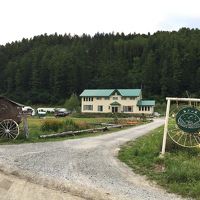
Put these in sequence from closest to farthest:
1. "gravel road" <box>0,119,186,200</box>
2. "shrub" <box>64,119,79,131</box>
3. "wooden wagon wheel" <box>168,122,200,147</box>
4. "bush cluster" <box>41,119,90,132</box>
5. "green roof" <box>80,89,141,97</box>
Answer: "gravel road" <box>0,119,186,200</box> < "wooden wagon wheel" <box>168,122,200,147</box> < "bush cluster" <box>41,119,90,132</box> < "shrub" <box>64,119,79,131</box> < "green roof" <box>80,89,141,97</box>

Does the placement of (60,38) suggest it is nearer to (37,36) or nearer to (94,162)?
(37,36)

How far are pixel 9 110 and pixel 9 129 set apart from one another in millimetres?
1298

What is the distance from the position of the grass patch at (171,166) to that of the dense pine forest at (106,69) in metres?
95.2

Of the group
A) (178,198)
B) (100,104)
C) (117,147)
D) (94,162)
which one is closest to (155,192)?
(178,198)

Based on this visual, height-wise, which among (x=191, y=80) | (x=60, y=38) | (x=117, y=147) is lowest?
(x=117, y=147)

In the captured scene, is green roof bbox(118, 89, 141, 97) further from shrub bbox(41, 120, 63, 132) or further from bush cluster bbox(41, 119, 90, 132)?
shrub bbox(41, 120, 63, 132)

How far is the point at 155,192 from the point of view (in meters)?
10.3

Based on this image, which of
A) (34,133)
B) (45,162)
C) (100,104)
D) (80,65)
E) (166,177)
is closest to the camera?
(166,177)

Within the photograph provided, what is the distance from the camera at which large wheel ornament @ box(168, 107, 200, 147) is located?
48.5 feet

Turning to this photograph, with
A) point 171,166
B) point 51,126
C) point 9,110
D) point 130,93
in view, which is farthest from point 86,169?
point 130,93

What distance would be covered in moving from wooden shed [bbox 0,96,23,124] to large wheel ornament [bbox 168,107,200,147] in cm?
1130

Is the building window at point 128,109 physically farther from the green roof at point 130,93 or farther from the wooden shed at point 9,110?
the wooden shed at point 9,110

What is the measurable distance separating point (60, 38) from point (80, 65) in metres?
57.5

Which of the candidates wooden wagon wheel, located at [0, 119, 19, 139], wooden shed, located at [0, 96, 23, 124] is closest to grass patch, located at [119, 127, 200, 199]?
wooden wagon wheel, located at [0, 119, 19, 139]
